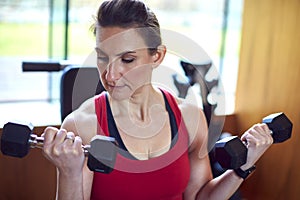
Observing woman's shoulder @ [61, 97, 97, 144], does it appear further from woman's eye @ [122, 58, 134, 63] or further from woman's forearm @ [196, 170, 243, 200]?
woman's forearm @ [196, 170, 243, 200]

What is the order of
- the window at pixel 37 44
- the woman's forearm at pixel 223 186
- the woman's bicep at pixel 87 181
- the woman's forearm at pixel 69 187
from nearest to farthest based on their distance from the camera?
1. the woman's forearm at pixel 69 187
2. the woman's bicep at pixel 87 181
3. the woman's forearm at pixel 223 186
4. the window at pixel 37 44

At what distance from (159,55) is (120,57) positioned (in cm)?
17

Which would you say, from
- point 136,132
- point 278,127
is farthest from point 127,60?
point 278,127

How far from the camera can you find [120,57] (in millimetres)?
1238

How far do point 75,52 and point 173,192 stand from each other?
4.67 ft

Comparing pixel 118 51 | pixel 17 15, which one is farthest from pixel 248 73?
pixel 17 15

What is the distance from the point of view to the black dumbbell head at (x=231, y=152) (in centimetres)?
121

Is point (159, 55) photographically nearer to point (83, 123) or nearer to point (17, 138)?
point (83, 123)

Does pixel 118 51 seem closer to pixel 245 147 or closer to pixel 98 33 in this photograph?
pixel 98 33

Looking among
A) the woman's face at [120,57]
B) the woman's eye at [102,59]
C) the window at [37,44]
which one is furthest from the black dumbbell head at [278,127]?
the window at [37,44]

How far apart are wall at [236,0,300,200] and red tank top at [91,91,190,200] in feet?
2.34

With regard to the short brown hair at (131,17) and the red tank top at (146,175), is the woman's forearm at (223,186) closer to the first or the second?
the red tank top at (146,175)

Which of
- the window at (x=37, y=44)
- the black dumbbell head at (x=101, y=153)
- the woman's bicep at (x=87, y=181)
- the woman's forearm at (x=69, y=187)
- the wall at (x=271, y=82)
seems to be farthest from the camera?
the window at (x=37, y=44)

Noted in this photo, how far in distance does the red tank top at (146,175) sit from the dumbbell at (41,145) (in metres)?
0.23
